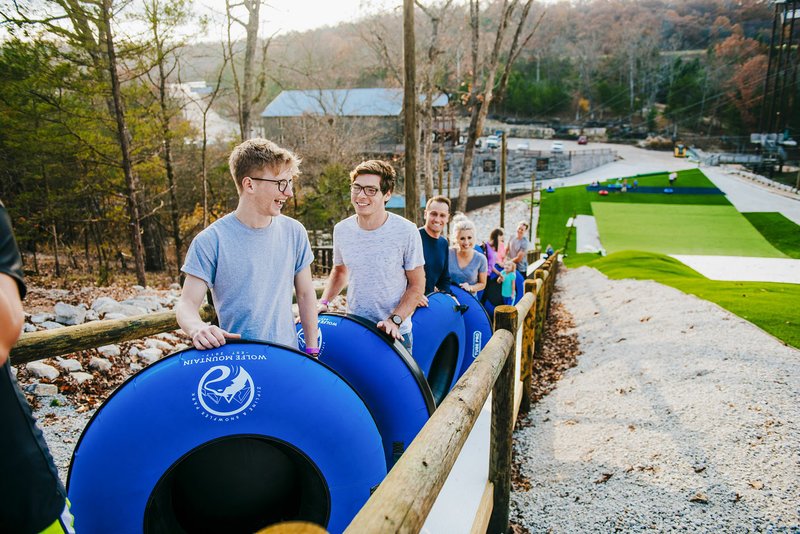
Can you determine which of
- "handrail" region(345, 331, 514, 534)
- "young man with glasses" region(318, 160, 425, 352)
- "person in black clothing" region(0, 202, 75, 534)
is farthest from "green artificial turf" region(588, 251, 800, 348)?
"person in black clothing" region(0, 202, 75, 534)

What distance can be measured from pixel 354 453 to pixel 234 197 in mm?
25563

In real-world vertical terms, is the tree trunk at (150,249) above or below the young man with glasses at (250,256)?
below

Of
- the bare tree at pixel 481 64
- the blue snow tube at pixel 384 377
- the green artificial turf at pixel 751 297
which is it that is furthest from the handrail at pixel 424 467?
the bare tree at pixel 481 64

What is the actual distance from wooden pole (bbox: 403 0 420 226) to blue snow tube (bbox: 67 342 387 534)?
8181 mm

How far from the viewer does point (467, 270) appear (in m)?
5.79

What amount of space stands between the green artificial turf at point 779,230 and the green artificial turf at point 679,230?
1.55 ft

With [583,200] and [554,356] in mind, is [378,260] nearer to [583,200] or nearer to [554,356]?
[554,356]

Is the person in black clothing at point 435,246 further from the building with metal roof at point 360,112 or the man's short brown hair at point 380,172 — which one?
the building with metal roof at point 360,112

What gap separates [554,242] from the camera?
31.8 meters

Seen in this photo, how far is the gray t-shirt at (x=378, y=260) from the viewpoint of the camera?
10.9 ft

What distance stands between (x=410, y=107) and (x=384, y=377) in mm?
7649

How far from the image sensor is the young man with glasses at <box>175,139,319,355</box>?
2283 mm

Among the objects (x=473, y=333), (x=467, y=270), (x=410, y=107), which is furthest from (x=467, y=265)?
(x=410, y=107)

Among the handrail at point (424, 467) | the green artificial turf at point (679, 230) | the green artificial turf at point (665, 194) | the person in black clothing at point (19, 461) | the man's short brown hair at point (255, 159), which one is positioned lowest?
the green artificial turf at point (679, 230)
